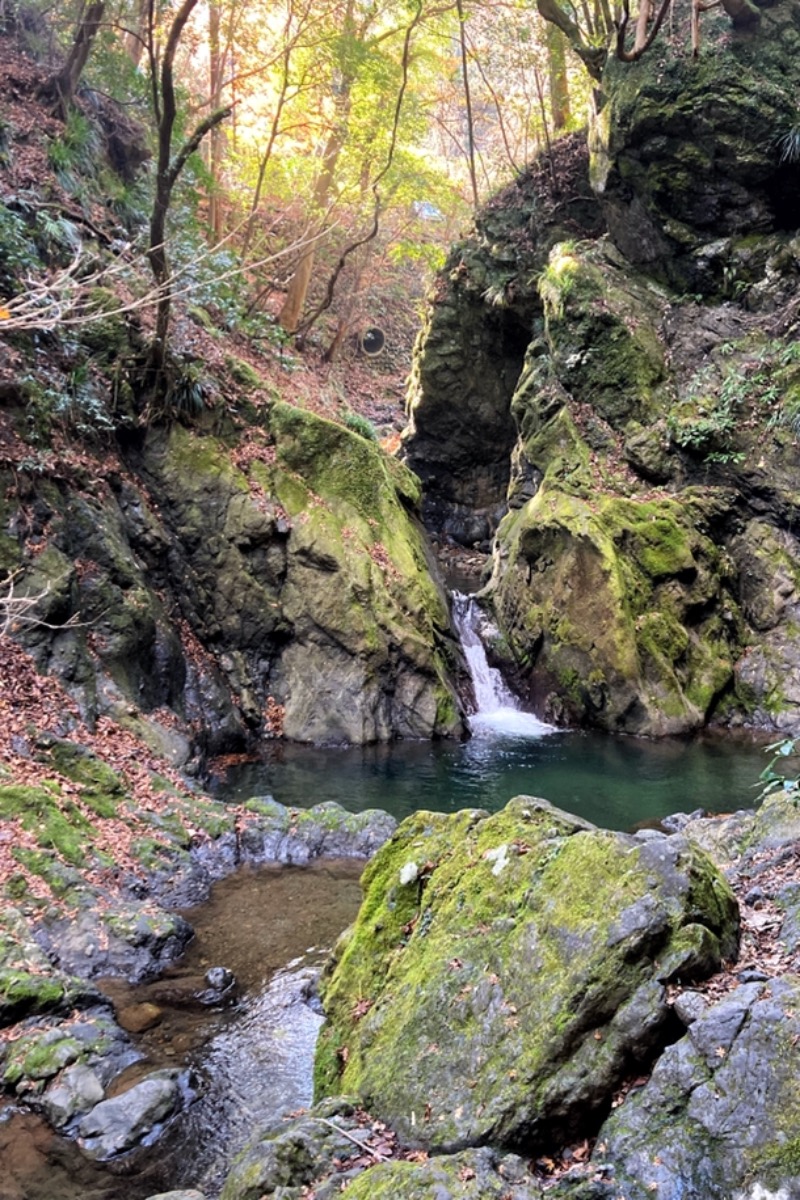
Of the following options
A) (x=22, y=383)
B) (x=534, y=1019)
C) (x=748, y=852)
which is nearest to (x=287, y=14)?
(x=22, y=383)

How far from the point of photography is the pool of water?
10.4 meters

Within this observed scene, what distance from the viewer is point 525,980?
11.1 ft

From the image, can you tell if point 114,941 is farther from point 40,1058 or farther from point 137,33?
point 137,33

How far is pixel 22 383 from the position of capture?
10.5 metres

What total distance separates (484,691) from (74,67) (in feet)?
47.1

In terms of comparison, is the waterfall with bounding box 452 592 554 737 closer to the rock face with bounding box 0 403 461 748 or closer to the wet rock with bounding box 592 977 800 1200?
the rock face with bounding box 0 403 461 748

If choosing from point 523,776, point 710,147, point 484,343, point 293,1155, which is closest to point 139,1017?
point 293,1155

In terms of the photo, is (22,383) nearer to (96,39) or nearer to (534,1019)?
(96,39)

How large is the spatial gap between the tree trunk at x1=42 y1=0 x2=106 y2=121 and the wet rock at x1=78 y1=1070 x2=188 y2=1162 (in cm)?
1621

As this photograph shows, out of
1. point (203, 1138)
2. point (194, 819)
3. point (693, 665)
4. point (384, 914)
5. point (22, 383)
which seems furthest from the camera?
point (693, 665)

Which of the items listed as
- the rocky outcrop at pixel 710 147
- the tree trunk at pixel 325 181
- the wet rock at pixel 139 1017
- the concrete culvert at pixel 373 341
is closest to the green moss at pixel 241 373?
the tree trunk at pixel 325 181

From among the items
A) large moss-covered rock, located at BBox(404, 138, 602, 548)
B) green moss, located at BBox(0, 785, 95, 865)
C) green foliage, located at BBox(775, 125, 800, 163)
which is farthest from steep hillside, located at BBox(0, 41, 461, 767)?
green foliage, located at BBox(775, 125, 800, 163)

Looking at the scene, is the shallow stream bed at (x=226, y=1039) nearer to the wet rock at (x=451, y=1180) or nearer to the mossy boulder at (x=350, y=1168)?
the mossy boulder at (x=350, y=1168)

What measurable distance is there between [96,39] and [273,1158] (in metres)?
18.8
